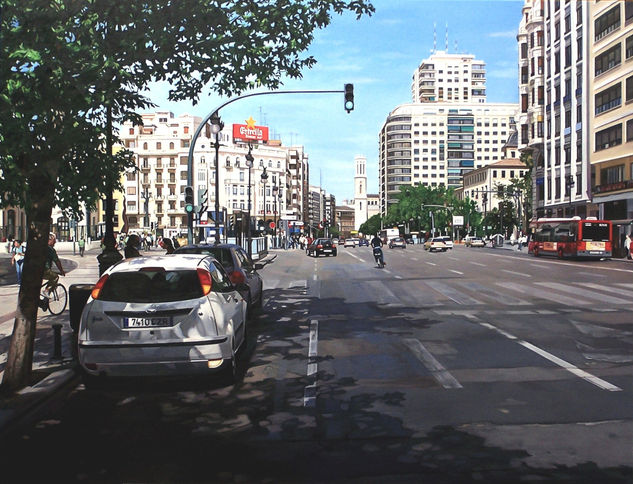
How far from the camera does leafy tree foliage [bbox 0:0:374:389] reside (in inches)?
253

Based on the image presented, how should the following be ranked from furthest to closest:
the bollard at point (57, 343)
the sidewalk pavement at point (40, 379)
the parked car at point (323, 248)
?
the parked car at point (323, 248) < the bollard at point (57, 343) < the sidewalk pavement at point (40, 379)

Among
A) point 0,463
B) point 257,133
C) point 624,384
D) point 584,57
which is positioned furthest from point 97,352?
point 257,133

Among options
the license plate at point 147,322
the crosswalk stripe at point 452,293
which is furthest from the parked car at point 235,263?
the crosswalk stripe at point 452,293

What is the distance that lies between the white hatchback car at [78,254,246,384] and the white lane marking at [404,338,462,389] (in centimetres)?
243

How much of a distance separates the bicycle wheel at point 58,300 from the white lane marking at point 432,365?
8367 mm

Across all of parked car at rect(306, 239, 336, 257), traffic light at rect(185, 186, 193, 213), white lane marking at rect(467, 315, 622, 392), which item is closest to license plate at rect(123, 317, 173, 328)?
white lane marking at rect(467, 315, 622, 392)

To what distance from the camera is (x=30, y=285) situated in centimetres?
699

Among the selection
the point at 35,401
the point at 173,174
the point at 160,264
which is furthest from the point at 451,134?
the point at 35,401

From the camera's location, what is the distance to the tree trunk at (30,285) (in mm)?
6902

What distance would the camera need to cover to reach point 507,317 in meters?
12.3

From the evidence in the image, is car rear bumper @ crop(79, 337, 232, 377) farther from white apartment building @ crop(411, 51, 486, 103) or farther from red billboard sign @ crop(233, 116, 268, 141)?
white apartment building @ crop(411, 51, 486, 103)

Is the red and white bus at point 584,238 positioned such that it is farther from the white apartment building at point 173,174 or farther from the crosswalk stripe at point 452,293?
the white apartment building at point 173,174

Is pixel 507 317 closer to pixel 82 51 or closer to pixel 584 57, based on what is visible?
pixel 82 51

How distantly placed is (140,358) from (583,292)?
13.9 metres
